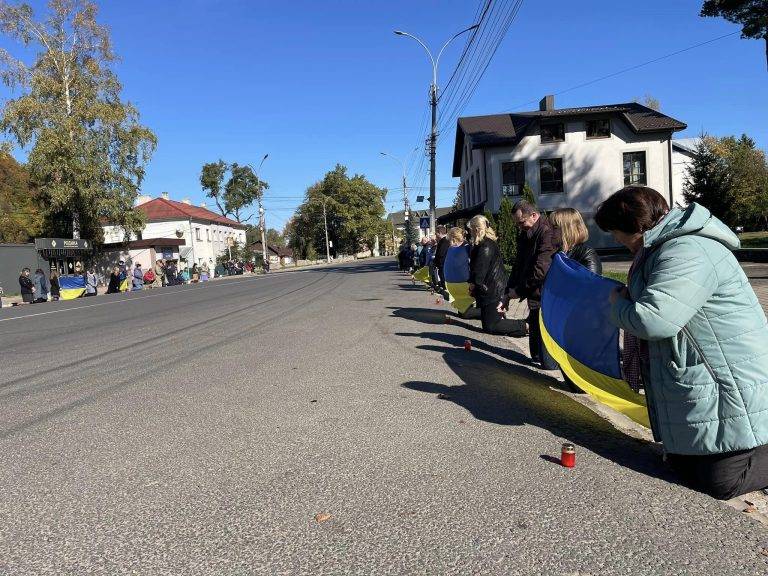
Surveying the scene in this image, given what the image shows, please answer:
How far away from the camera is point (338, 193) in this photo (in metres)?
101

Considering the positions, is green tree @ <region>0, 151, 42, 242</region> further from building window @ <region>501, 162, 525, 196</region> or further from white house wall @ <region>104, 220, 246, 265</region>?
building window @ <region>501, 162, 525, 196</region>

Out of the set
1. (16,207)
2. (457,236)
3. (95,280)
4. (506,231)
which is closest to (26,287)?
(95,280)

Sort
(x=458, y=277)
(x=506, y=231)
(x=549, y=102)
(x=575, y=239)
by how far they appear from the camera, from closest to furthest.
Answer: (x=575, y=239) → (x=458, y=277) → (x=506, y=231) → (x=549, y=102)

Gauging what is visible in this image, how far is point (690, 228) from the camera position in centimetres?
288

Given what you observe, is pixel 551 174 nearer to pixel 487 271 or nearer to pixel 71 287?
pixel 71 287

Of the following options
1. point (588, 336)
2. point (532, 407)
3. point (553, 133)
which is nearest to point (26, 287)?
point (532, 407)

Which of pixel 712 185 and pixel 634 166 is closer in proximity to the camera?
pixel 712 185

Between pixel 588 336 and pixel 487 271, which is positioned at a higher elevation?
pixel 487 271

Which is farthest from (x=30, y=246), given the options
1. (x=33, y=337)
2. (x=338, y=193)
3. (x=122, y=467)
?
(x=338, y=193)

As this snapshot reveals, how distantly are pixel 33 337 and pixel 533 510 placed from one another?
11.1 meters

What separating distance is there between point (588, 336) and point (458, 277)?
281 inches

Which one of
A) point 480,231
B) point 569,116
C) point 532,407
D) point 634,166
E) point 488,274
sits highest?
point 569,116

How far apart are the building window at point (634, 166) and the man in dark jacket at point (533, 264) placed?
1465 inches

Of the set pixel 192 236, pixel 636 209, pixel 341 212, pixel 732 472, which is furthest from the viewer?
pixel 341 212
